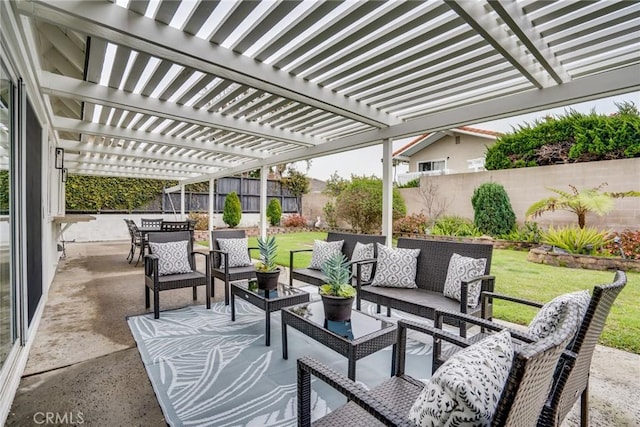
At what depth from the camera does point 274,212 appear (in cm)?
1366

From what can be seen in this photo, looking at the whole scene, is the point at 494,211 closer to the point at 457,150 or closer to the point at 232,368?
the point at 457,150

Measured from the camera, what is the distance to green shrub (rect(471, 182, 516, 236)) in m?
7.20

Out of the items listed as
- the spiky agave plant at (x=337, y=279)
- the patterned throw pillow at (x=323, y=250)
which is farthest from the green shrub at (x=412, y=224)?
the spiky agave plant at (x=337, y=279)

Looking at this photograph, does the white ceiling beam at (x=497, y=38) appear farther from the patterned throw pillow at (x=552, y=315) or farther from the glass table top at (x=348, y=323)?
the glass table top at (x=348, y=323)

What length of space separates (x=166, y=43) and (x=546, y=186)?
748 centimetres

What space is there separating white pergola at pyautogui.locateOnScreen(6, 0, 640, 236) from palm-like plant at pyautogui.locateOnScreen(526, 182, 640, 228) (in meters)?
3.74

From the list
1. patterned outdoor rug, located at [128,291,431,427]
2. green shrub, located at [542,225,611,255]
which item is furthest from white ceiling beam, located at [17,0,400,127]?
green shrub, located at [542,225,611,255]

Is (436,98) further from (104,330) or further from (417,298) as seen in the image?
(104,330)

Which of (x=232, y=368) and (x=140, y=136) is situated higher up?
(x=140, y=136)

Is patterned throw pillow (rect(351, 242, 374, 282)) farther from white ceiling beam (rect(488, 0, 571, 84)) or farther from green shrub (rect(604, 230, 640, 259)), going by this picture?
green shrub (rect(604, 230, 640, 259))

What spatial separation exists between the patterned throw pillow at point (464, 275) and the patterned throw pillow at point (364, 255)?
96cm

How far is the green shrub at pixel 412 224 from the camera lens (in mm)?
8383

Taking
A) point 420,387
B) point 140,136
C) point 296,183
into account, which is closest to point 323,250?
point 420,387

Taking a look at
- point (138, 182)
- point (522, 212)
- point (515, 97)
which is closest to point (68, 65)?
point (515, 97)
